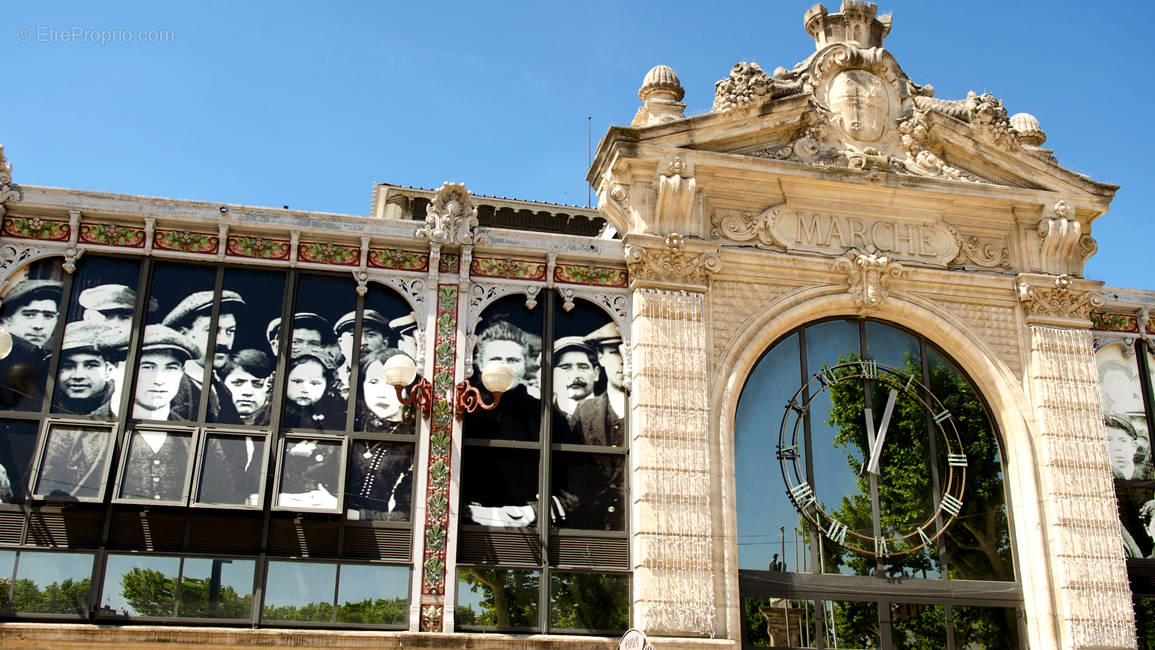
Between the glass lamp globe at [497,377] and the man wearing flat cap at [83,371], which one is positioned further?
the glass lamp globe at [497,377]

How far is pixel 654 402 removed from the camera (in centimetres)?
1708

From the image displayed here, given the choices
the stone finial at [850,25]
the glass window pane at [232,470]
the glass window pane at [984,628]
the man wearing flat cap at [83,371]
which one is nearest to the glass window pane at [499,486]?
the glass window pane at [232,470]

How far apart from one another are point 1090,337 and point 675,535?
26.0 ft

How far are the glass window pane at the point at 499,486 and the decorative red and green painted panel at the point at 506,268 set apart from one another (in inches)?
106

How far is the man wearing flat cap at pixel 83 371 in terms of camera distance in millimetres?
15953

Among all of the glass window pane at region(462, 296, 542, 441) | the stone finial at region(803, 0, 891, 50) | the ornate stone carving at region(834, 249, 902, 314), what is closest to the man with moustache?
the glass window pane at region(462, 296, 542, 441)

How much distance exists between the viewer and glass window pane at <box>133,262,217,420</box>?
1617 centimetres

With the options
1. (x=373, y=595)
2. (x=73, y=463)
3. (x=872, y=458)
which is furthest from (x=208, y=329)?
(x=872, y=458)

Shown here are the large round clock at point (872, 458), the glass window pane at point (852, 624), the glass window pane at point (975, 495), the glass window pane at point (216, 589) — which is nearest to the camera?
the glass window pane at point (216, 589)

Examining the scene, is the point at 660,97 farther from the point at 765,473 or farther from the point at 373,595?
the point at 373,595

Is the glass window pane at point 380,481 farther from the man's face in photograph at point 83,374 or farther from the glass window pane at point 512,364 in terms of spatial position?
the man's face in photograph at point 83,374

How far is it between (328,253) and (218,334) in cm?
196

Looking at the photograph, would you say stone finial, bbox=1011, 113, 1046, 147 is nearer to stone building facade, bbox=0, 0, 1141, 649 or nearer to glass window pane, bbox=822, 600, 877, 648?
stone building facade, bbox=0, 0, 1141, 649

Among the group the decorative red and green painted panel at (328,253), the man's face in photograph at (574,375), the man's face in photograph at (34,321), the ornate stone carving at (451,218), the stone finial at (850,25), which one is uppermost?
the stone finial at (850,25)
